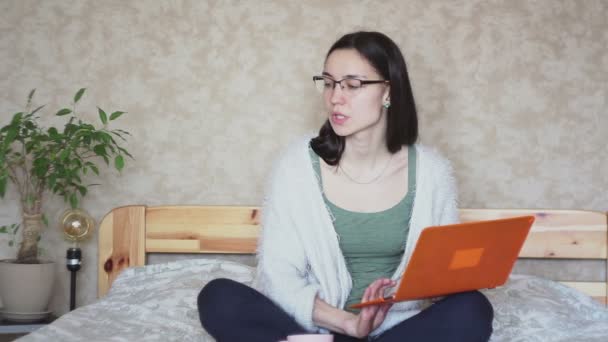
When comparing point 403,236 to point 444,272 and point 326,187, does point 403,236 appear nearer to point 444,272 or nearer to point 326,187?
point 326,187

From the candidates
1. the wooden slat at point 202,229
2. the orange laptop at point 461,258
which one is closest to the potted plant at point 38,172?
the wooden slat at point 202,229

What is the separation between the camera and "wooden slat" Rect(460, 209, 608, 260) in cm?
270

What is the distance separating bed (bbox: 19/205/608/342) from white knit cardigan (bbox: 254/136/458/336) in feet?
0.88

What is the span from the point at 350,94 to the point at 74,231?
1.15m

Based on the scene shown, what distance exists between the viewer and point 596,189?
2834mm

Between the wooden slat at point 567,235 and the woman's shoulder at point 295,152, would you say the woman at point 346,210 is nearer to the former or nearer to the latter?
the woman's shoulder at point 295,152

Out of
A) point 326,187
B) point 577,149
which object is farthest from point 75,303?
point 577,149

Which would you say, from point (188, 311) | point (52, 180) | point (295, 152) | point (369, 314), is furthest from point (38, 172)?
point (369, 314)

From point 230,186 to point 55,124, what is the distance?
2.15ft

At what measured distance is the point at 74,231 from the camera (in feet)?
8.43

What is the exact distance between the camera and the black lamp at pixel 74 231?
8.41 feet

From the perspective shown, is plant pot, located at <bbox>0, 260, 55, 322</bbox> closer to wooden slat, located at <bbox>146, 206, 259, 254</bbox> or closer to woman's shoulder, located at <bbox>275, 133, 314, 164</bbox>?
wooden slat, located at <bbox>146, 206, 259, 254</bbox>

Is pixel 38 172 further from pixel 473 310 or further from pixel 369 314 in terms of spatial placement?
pixel 473 310

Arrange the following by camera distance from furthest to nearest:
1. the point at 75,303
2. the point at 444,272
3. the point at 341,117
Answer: the point at 75,303, the point at 341,117, the point at 444,272
